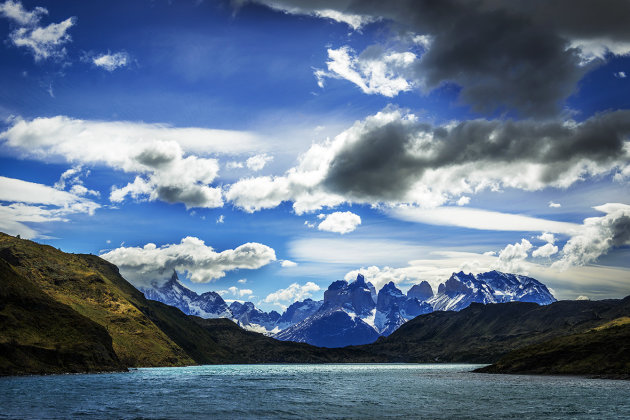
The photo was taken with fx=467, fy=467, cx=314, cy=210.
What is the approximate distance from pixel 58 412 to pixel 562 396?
107084mm

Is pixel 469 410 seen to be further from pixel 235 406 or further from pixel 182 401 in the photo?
pixel 182 401

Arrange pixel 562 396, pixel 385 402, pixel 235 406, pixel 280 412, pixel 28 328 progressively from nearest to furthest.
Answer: pixel 280 412 < pixel 235 406 < pixel 385 402 < pixel 562 396 < pixel 28 328

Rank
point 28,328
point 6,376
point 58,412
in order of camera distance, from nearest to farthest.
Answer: point 58,412 → point 6,376 → point 28,328

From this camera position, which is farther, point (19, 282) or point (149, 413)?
point (19, 282)

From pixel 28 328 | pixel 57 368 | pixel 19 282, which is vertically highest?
pixel 19 282

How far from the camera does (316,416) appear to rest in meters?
78.6

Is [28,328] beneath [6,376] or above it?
above

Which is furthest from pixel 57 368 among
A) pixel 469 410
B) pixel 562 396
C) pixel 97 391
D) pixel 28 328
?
pixel 562 396

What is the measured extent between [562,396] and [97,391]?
375 feet

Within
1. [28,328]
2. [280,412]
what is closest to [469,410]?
[280,412]

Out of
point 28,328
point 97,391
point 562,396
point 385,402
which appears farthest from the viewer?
point 28,328

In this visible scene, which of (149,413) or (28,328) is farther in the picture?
(28,328)

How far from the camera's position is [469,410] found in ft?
280

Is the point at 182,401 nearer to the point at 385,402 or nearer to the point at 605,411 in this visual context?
the point at 385,402
